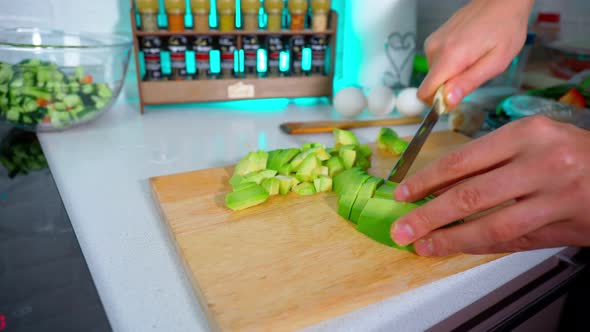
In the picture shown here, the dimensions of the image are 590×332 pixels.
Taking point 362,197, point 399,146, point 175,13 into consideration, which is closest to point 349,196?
point 362,197

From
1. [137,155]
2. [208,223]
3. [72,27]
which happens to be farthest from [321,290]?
[72,27]

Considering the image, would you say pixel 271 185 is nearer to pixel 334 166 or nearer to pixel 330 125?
pixel 334 166

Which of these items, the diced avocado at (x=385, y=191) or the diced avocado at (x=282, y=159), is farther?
the diced avocado at (x=282, y=159)

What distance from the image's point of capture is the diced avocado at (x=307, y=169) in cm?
91

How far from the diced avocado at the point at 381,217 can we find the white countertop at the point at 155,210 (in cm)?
12

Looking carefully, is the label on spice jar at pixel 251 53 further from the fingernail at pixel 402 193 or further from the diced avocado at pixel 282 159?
the fingernail at pixel 402 193

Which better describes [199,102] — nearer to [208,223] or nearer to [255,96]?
[255,96]

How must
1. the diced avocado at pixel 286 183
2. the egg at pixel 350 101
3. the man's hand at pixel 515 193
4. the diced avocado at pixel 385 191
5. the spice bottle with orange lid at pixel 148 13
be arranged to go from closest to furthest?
the man's hand at pixel 515 193
the diced avocado at pixel 385 191
the diced avocado at pixel 286 183
the spice bottle with orange lid at pixel 148 13
the egg at pixel 350 101

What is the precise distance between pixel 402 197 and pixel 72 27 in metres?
1.20

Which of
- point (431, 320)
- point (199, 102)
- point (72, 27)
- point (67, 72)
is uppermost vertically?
point (72, 27)

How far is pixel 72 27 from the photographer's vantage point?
1356 mm

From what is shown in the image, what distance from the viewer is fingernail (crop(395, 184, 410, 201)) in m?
0.71

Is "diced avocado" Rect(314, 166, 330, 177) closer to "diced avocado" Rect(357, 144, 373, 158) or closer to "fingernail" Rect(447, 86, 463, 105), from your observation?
"diced avocado" Rect(357, 144, 373, 158)

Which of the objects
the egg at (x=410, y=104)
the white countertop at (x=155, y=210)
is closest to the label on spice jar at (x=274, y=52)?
the white countertop at (x=155, y=210)
